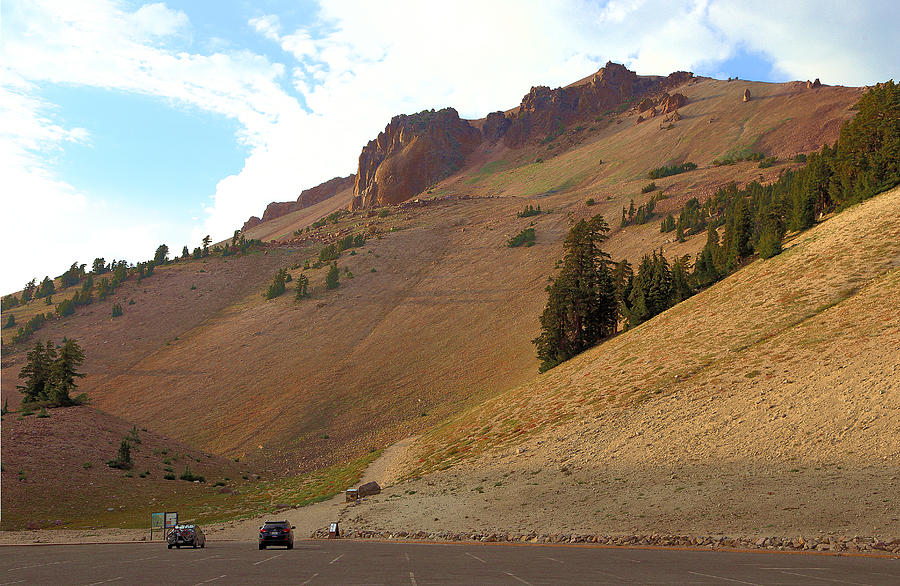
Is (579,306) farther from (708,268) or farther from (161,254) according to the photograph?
(161,254)

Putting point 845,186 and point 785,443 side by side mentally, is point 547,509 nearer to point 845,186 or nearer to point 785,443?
point 785,443

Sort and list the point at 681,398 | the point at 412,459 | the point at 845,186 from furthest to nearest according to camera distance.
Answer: the point at 845,186 < the point at 412,459 < the point at 681,398

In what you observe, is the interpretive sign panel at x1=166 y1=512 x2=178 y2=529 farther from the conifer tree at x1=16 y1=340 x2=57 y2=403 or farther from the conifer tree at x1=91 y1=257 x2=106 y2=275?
the conifer tree at x1=91 y1=257 x2=106 y2=275

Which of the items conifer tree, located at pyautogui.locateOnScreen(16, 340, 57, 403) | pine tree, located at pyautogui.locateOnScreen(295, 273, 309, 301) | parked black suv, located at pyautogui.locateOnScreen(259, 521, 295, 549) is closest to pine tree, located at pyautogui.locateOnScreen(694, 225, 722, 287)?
parked black suv, located at pyautogui.locateOnScreen(259, 521, 295, 549)

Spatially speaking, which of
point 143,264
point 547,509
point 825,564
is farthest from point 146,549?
point 143,264

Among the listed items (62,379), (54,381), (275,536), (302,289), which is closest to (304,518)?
(275,536)

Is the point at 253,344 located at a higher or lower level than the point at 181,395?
higher

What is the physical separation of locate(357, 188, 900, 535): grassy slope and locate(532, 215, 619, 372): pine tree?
784cm

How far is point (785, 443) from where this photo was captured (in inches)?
1208

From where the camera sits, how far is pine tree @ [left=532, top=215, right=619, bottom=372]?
205ft

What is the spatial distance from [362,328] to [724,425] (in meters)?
62.4

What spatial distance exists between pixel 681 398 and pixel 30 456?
4640 centimetres

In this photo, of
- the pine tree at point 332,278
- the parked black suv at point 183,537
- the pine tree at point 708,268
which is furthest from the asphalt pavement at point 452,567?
the pine tree at point 332,278

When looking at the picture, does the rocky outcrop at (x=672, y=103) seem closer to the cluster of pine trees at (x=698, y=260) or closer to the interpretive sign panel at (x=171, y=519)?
the cluster of pine trees at (x=698, y=260)
